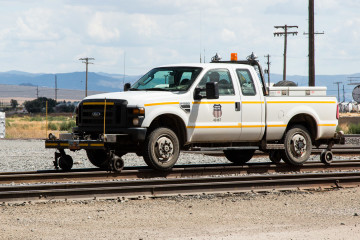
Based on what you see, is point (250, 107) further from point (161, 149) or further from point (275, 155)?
point (161, 149)

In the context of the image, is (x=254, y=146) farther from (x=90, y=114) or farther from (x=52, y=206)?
(x=52, y=206)

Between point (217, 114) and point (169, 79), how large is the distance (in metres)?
1.20

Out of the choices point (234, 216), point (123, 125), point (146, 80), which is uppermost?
point (146, 80)

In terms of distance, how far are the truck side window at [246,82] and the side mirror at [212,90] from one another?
3.69ft

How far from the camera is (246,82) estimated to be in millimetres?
14438

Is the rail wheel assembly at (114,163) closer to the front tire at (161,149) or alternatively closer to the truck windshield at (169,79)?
the front tire at (161,149)

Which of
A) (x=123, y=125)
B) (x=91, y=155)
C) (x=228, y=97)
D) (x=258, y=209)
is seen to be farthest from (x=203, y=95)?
(x=258, y=209)

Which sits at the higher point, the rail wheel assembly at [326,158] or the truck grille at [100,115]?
the truck grille at [100,115]

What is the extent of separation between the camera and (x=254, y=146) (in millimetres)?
14797

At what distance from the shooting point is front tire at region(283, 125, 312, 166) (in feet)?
49.4

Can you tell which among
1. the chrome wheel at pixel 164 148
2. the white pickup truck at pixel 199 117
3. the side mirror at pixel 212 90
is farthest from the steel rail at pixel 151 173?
the side mirror at pixel 212 90

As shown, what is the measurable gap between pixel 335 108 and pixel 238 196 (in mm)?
5234

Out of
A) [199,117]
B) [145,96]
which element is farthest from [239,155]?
[145,96]

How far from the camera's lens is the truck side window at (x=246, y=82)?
564 inches
